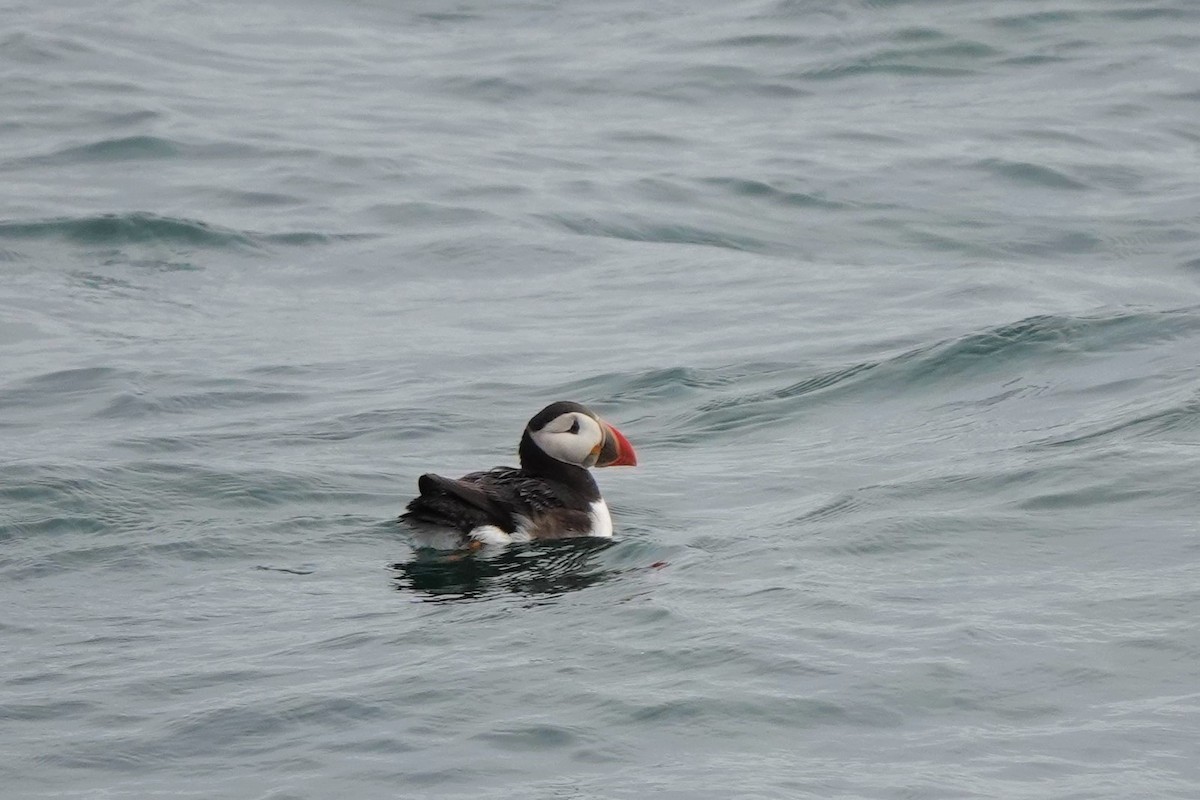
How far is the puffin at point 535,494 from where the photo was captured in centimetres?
789

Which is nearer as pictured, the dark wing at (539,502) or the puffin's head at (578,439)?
the dark wing at (539,502)

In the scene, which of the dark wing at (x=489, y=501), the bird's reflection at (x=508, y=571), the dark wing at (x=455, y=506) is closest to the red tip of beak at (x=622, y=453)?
the dark wing at (x=489, y=501)

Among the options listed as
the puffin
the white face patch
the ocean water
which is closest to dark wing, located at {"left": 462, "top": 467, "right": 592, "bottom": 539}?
the puffin

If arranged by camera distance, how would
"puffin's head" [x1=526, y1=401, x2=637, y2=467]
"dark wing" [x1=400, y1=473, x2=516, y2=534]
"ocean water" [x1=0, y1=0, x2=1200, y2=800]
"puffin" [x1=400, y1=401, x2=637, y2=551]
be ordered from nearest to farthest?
"ocean water" [x1=0, y1=0, x2=1200, y2=800]
"dark wing" [x1=400, y1=473, x2=516, y2=534]
"puffin" [x1=400, y1=401, x2=637, y2=551]
"puffin's head" [x1=526, y1=401, x2=637, y2=467]

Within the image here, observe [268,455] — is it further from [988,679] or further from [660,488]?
[988,679]

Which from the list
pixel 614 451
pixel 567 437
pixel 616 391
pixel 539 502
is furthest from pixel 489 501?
pixel 616 391

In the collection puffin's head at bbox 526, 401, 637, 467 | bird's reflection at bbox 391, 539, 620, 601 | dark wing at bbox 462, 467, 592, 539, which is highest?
puffin's head at bbox 526, 401, 637, 467

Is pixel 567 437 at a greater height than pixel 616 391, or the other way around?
pixel 567 437

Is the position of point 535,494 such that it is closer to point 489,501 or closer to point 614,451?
point 489,501

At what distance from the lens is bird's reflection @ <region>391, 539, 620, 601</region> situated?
7508 mm

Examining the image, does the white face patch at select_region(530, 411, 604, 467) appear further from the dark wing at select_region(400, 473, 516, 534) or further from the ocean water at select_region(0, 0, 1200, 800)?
the dark wing at select_region(400, 473, 516, 534)

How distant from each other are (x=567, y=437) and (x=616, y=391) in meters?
2.47

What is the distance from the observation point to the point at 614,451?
28.2 ft

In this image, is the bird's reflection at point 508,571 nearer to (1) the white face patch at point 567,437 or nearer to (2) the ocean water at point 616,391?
(2) the ocean water at point 616,391
